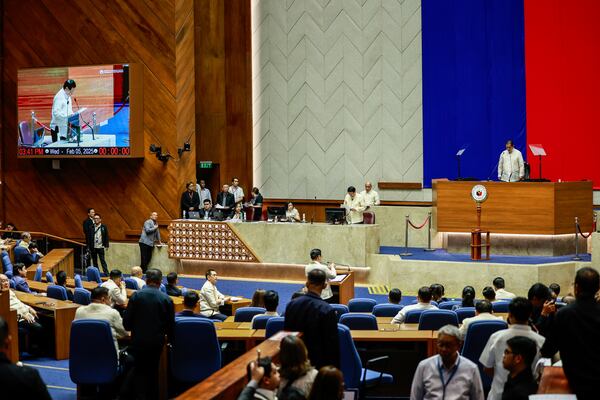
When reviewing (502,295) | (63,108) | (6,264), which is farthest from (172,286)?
(63,108)

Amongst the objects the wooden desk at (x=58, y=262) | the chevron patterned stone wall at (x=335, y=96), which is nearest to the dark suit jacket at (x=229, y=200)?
the chevron patterned stone wall at (x=335, y=96)

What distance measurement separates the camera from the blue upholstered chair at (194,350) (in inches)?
316

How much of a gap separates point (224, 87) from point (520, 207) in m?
8.02

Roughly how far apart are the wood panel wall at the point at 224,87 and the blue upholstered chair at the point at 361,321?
1250 centimetres

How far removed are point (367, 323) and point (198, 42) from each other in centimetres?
1299

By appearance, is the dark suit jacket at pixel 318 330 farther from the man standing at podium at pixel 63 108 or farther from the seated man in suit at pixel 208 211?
the man standing at podium at pixel 63 108

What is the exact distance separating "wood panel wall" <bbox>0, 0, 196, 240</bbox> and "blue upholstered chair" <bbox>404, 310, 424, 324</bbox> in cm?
1111

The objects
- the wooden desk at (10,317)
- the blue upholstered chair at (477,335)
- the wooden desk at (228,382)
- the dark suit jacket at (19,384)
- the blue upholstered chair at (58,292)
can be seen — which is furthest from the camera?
the blue upholstered chair at (58,292)

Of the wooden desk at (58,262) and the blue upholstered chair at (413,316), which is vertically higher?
the wooden desk at (58,262)

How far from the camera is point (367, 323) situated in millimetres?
8789

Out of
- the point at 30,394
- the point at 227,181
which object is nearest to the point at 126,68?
the point at 227,181

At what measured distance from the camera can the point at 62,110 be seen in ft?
65.2

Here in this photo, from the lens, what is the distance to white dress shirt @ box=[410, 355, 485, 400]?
18.5 ft

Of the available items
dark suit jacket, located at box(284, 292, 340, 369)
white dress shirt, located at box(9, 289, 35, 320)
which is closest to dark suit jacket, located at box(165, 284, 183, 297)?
white dress shirt, located at box(9, 289, 35, 320)
